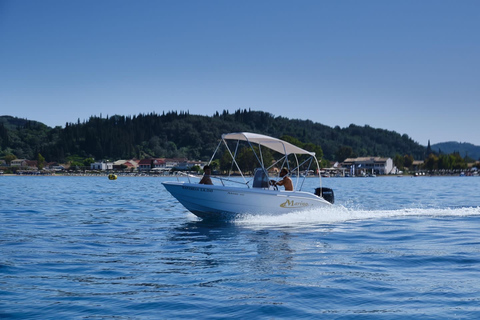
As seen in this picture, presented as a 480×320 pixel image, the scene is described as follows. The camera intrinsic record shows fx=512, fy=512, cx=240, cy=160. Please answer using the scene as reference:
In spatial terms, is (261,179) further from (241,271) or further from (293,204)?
(241,271)

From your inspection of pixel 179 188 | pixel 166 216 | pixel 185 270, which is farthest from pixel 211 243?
pixel 166 216

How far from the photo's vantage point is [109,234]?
57.0ft

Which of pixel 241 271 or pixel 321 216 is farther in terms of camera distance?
pixel 321 216

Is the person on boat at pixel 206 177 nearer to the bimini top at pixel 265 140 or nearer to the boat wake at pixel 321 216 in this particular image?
the bimini top at pixel 265 140

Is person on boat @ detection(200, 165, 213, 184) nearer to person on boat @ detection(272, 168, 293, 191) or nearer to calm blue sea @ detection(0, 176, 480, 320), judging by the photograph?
calm blue sea @ detection(0, 176, 480, 320)

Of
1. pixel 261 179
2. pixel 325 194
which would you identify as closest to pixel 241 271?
pixel 261 179

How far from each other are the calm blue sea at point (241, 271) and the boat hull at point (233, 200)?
471 millimetres

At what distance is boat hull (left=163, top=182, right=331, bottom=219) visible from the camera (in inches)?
762

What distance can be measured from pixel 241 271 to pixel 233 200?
829 cm

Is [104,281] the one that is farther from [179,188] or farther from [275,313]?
[179,188]

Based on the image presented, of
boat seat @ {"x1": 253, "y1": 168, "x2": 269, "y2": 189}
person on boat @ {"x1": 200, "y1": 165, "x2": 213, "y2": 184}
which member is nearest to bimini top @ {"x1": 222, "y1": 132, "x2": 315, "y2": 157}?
boat seat @ {"x1": 253, "y1": 168, "x2": 269, "y2": 189}

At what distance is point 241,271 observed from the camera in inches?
442

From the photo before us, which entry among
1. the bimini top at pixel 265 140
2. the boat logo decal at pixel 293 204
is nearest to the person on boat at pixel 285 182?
the boat logo decal at pixel 293 204

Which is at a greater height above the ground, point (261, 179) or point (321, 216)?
point (261, 179)
